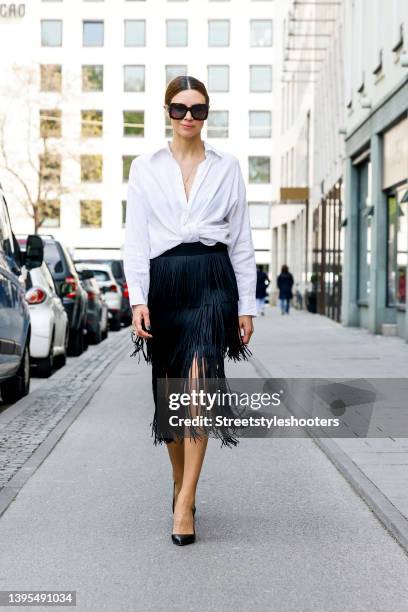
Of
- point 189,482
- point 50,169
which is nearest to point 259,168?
point 50,169

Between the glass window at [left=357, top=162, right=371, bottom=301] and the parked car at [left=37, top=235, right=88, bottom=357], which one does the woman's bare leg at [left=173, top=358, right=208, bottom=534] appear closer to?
the parked car at [left=37, top=235, right=88, bottom=357]

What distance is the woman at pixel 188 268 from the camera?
561 cm

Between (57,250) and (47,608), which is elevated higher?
(57,250)

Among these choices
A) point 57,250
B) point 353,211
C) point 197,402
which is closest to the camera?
point 197,402

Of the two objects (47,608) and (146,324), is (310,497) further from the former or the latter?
Result: (47,608)

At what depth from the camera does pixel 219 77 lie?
8031 cm

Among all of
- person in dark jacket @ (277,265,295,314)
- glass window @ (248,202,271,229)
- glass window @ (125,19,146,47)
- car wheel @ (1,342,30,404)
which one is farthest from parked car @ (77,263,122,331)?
glass window @ (125,19,146,47)

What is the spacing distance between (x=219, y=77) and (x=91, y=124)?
12544mm

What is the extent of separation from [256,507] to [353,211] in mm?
23452

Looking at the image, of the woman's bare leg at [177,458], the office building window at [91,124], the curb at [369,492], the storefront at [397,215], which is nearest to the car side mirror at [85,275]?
the storefront at [397,215]

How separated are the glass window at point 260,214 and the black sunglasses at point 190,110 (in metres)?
74.5

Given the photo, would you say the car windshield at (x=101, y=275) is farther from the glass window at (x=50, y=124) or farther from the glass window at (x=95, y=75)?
the glass window at (x=95, y=75)

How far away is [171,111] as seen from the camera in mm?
5660

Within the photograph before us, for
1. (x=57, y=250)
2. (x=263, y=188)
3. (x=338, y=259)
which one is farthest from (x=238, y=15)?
(x=57, y=250)
